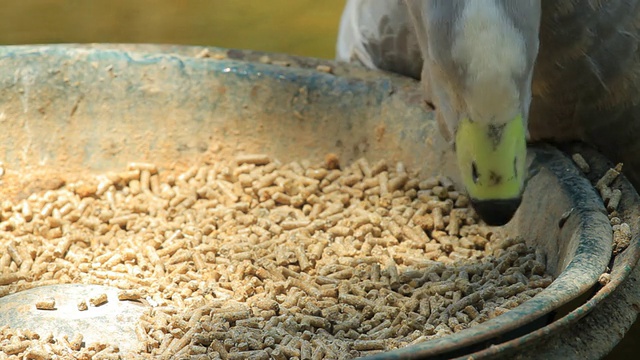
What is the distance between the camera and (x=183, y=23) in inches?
117

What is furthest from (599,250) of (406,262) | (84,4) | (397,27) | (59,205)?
(84,4)

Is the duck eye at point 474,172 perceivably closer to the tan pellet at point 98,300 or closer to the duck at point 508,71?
the duck at point 508,71

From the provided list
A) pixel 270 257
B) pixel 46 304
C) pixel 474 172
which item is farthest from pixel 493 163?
pixel 46 304

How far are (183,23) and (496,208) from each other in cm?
216

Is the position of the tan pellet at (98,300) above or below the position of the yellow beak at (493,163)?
A: below

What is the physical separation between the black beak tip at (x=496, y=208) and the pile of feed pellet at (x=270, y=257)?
0.41 feet

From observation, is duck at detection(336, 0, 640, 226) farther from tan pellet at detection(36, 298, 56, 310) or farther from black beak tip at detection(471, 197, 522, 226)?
tan pellet at detection(36, 298, 56, 310)

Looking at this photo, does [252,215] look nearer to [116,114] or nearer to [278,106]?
[278,106]

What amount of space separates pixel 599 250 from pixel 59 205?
867mm

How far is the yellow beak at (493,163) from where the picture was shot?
945 mm

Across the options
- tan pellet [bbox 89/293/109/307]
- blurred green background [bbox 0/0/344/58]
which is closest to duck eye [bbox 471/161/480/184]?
tan pellet [bbox 89/293/109/307]

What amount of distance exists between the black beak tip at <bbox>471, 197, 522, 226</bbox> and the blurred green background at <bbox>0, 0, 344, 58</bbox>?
1849 mm

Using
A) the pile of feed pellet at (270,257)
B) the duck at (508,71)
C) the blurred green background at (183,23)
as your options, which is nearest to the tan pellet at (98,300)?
the pile of feed pellet at (270,257)

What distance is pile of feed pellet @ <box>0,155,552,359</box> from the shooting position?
1.10m
